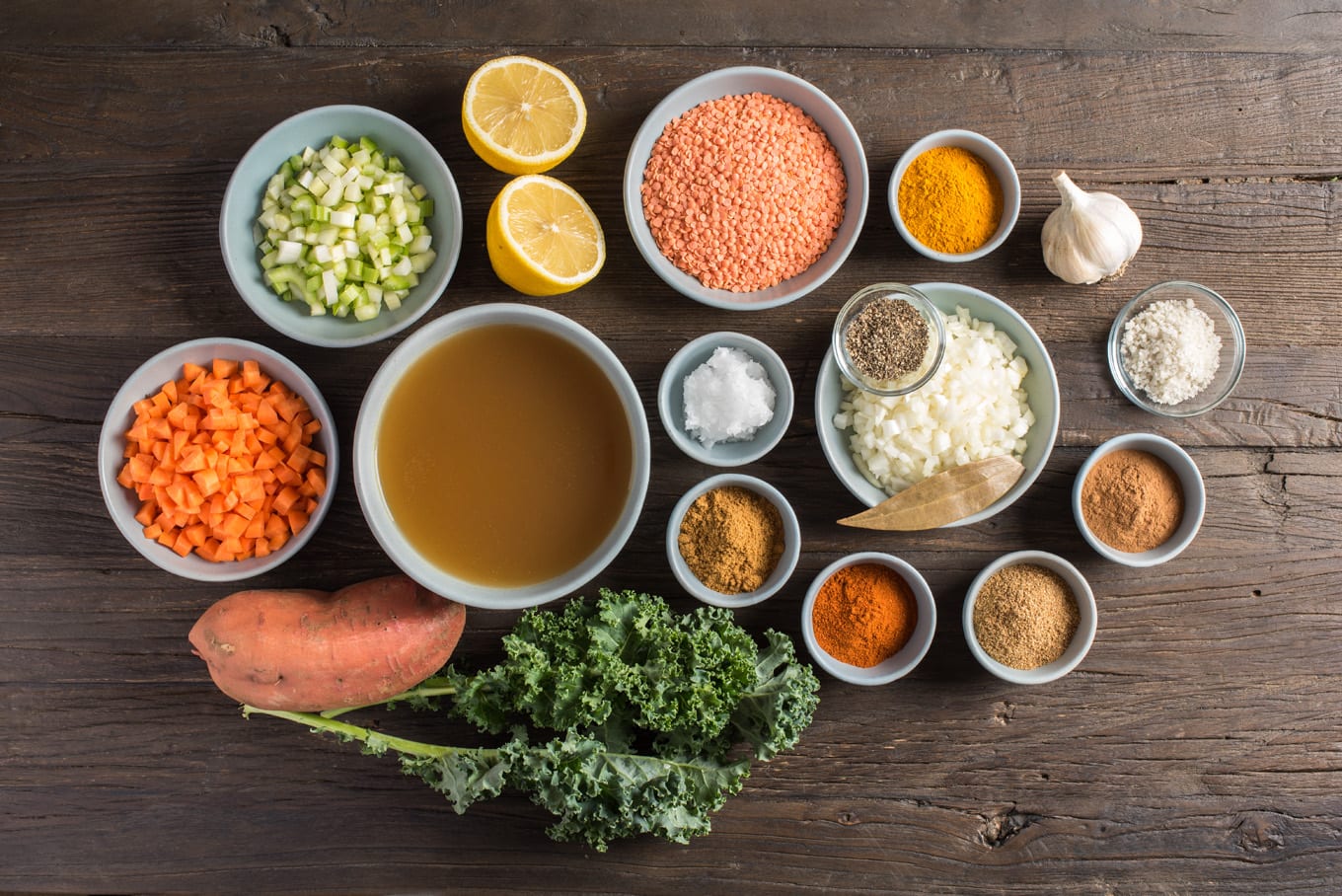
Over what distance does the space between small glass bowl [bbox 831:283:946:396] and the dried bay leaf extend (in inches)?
8.6

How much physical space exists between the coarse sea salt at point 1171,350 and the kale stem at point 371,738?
1705mm

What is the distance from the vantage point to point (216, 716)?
1.96 metres

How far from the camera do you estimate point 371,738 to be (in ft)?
5.94

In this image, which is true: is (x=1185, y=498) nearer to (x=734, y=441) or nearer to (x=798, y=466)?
(x=798, y=466)

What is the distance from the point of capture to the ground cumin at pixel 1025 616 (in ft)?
6.15

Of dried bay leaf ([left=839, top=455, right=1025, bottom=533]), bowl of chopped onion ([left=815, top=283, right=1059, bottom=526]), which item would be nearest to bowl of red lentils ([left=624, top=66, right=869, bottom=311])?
bowl of chopped onion ([left=815, top=283, right=1059, bottom=526])

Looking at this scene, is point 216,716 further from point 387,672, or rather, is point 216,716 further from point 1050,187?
point 1050,187

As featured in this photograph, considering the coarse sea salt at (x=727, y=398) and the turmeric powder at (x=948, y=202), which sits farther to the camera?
the turmeric powder at (x=948, y=202)

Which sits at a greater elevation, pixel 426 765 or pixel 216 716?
pixel 426 765

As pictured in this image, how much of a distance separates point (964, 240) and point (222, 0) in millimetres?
1825

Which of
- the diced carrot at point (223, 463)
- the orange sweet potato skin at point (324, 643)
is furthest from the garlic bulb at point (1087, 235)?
the diced carrot at point (223, 463)

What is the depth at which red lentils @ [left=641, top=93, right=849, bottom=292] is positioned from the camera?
1.83m

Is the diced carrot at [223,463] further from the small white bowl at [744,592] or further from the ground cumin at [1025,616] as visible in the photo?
the ground cumin at [1025,616]

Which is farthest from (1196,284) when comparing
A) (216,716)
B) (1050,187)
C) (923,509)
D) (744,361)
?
(216,716)
